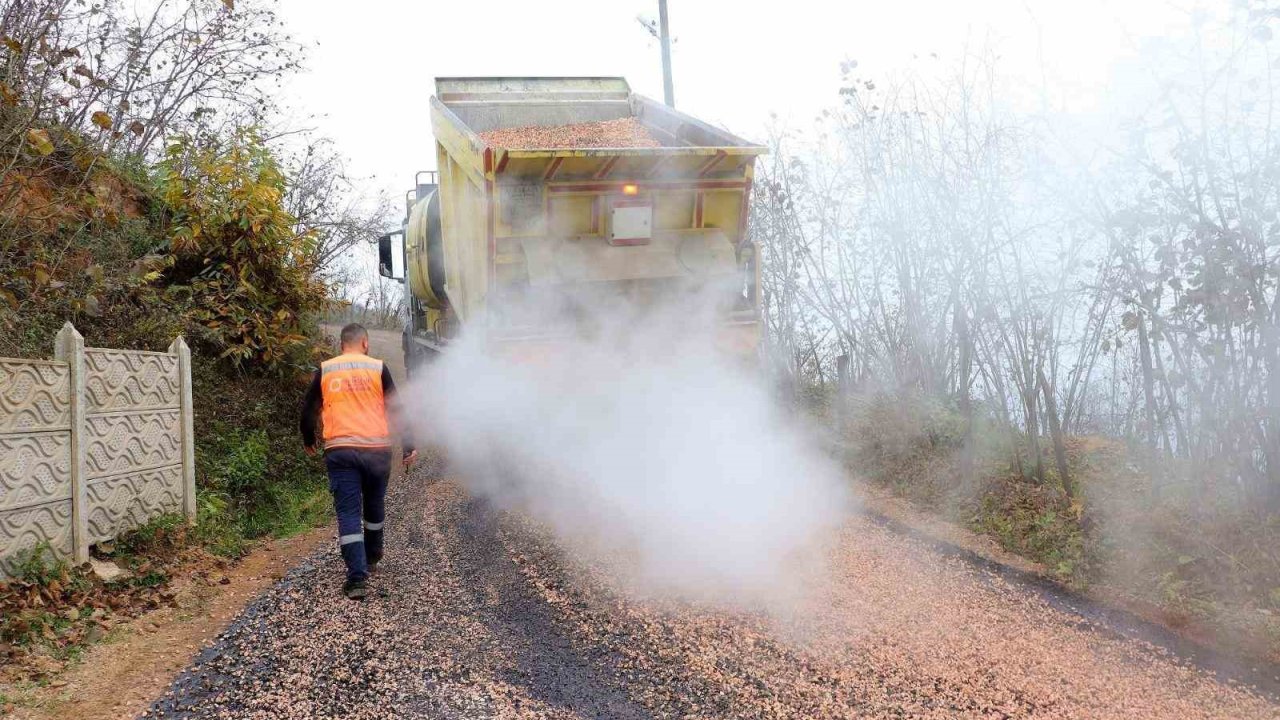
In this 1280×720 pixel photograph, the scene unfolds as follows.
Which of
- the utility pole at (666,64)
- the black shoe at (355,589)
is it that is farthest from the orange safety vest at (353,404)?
the utility pole at (666,64)

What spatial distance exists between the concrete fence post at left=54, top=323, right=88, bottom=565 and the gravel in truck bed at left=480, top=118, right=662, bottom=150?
342 centimetres

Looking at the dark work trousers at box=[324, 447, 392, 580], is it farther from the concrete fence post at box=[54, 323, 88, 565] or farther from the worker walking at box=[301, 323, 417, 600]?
the concrete fence post at box=[54, 323, 88, 565]

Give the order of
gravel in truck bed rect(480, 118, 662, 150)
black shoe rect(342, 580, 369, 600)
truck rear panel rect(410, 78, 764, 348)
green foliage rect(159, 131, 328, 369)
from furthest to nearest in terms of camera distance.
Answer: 1. green foliage rect(159, 131, 328, 369)
2. gravel in truck bed rect(480, 118, 662, 150)
3. truck rear panel rect(410, 78, 764, 348)
4. black shoe rect(342, 580, 369, 600)

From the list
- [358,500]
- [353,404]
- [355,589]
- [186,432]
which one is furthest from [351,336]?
[186,432]

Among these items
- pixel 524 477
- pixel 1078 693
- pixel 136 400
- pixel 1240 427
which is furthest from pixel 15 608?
pixel 1240 427

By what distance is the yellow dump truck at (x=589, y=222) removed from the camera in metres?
6.61

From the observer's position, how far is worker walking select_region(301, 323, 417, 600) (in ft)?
17.0

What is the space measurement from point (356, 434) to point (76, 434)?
58.7 inches

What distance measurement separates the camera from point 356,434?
17.2 feet

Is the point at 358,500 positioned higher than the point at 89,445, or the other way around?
the point at 89,445

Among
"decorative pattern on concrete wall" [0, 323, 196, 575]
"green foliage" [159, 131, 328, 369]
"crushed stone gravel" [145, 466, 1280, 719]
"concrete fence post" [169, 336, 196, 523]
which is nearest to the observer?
"crushed stone gravel" [145, 466, 1280, 719]

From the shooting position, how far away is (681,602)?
4.36 m

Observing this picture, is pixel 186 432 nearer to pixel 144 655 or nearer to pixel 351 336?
pixel 351 336

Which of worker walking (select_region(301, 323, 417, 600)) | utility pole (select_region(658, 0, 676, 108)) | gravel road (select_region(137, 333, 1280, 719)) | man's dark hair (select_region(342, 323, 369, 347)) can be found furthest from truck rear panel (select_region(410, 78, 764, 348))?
Result: utility pole (select_region(658, 0, 676, 108))
